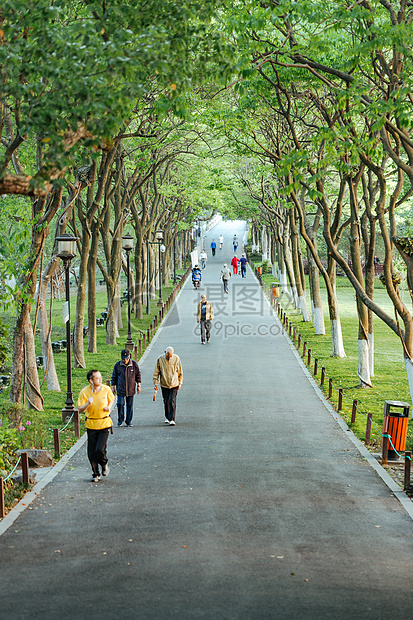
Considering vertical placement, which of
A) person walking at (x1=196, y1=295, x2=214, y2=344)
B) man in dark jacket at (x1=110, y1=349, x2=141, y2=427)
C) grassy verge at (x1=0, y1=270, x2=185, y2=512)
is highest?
person walking at (x1=196, y1=295, x2=214, y2=344)

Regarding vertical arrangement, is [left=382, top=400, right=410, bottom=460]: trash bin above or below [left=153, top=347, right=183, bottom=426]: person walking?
below

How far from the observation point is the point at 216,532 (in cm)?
862

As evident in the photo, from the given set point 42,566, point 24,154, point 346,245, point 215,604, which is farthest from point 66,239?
point 346,245

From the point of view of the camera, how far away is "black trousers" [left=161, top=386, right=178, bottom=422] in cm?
1489

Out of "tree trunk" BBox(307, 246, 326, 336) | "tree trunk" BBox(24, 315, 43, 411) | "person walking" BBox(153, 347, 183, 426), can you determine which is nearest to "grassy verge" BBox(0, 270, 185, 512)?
"tree trunk" BBox(24, 315, 43, 411)

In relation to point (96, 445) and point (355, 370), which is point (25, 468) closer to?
point (96, 445)

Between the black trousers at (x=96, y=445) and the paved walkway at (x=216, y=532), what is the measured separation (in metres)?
0.38

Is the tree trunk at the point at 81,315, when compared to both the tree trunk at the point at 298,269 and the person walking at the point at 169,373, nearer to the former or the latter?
the person walking at the point at 169,373

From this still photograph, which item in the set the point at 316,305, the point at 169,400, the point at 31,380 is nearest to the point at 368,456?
the point at 169,400

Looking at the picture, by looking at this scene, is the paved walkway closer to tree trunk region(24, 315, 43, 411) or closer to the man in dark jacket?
the man in dark jacket

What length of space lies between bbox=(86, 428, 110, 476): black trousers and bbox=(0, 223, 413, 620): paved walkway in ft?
1.25

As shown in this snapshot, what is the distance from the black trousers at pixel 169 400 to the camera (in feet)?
48.9

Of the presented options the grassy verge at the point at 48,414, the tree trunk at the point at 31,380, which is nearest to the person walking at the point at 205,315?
the grassy verge at the point at 48,414

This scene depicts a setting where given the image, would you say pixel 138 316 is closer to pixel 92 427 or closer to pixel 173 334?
pixel 173 334
